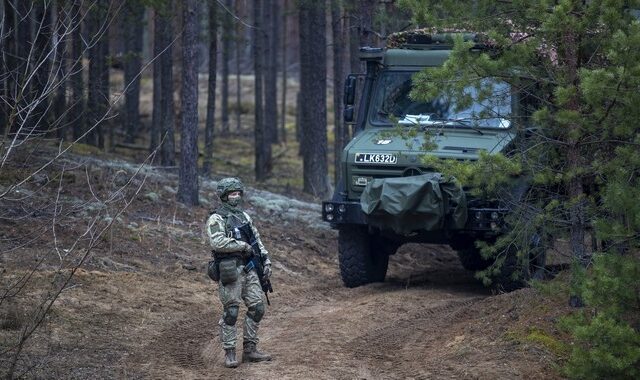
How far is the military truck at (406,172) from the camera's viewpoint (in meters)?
11.8

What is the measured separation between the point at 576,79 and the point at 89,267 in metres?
6.84

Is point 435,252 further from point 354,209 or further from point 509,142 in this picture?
point 509,142

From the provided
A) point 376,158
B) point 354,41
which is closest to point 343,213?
point 376,158

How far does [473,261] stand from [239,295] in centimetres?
624

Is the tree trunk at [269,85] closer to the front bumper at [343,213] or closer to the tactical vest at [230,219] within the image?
the front bumper at [343,213]

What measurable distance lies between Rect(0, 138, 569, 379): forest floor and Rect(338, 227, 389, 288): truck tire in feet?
0.61

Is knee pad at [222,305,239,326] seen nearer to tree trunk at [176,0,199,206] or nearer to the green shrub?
the green shrub

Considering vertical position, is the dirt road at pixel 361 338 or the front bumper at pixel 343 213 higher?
the front bumper at pixel 343 213

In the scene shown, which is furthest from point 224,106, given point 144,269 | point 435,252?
point 144,269

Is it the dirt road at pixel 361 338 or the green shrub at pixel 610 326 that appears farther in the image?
the dirt road at pixel 361 338

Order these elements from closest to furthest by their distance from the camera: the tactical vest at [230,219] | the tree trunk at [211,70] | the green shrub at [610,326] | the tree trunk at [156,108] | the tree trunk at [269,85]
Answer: the green shrub at [610,326]
the tactical vest at [230,219]
the tree trunk at [156,108]
the tree trunk at [211,70]
the tree trunk at [269,85]

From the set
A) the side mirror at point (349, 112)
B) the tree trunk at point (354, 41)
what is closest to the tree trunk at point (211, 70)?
the tree trunk at point (354, 41)

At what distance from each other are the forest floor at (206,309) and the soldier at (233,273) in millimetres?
277

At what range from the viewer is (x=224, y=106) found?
38.5 meters
